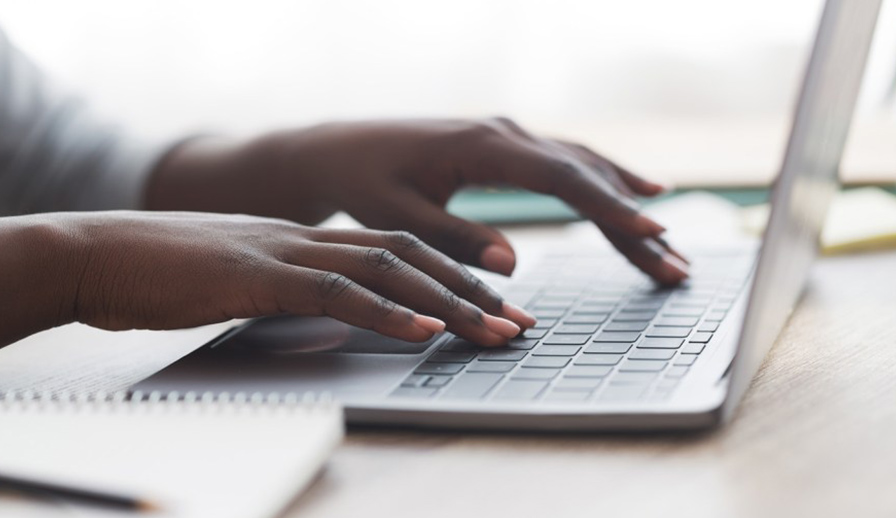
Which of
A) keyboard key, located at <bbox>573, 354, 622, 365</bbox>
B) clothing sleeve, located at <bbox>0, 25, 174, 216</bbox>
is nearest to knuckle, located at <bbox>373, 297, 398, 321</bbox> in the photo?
keyboard key, located at <bbox>573, 354, 622, 365</bbox>

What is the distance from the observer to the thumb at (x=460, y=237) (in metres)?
0.75

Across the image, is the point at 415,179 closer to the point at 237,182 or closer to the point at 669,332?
the point at 237,182

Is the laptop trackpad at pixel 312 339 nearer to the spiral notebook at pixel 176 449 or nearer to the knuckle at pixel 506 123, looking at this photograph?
the spiral notebook at pixel 176 449

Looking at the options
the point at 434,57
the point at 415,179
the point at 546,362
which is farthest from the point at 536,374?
the point at 434,57

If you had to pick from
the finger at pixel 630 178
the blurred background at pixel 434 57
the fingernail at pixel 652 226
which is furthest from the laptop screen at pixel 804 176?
the blurred background at pixel 434 57

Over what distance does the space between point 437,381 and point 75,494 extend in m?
0.19

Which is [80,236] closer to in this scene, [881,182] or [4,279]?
[4,279]

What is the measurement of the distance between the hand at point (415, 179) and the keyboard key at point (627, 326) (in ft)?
0.39

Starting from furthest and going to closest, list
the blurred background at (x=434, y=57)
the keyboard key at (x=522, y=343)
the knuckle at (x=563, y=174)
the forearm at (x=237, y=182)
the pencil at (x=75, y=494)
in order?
the blurred background at (x=434, y=57), the forearm at (x=237, y=182), the knuckle at (x=563, y=174), the keyboard key at (x=522, y=343), the pencil at (x=75, y=494)

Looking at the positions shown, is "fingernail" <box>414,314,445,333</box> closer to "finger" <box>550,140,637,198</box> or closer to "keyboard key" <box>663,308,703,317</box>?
"keyboard key" <box>663,308,703,317</box>

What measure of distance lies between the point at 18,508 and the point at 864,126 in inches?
55.5

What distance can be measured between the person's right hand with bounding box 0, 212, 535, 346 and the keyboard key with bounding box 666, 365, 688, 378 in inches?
3.9

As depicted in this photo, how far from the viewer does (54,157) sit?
1025 millimetres

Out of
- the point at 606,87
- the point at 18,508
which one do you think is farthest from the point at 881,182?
the point at 18,508
